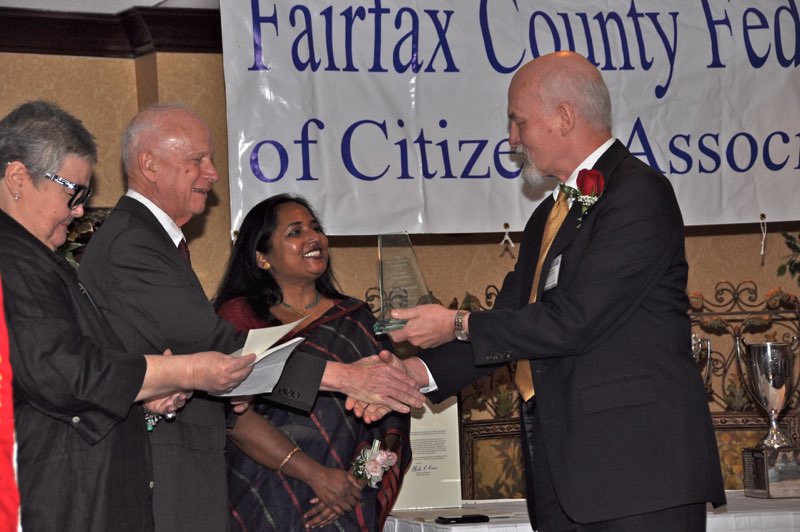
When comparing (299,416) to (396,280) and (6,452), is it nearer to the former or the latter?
(396,280)

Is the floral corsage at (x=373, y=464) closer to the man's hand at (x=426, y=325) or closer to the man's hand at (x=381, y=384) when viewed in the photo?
the man's hand at (x=381, y=384)

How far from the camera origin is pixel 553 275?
296cm

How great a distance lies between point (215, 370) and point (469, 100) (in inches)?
87.5

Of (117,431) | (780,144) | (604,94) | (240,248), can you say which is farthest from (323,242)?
(780,144)

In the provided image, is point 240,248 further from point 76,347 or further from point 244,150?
point 76,347

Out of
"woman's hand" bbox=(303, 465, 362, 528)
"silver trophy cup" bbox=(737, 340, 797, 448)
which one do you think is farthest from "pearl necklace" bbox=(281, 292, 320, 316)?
"silver trophy cup" bbox=(737, 340, 797, 448)

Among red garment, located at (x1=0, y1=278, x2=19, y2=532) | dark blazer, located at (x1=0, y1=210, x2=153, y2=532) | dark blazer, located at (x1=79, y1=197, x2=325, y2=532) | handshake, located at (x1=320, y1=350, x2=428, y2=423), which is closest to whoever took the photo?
red garment, located at (x1=0, y1=278, x2=19, y2=532)

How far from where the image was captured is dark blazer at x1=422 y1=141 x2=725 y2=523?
270 cm

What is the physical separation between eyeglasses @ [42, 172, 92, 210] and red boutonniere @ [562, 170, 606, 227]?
121 cm

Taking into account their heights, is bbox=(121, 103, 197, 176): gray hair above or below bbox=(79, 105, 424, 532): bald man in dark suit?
above

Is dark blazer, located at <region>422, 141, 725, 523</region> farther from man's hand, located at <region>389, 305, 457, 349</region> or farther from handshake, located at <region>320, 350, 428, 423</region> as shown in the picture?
handshake, located at <region>320, 350, 428, 423</region>

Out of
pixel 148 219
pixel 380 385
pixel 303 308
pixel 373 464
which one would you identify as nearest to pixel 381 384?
pixel 380 385

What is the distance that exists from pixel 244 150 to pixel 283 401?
133 centimetres

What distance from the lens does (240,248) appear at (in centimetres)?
394
